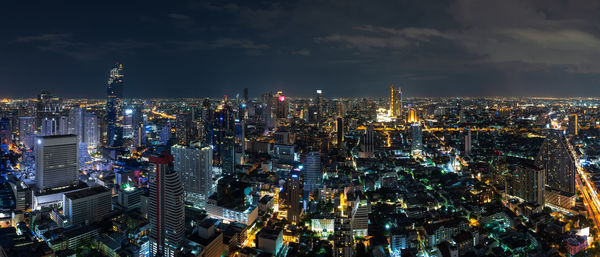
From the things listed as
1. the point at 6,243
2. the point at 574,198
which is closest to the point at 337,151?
the point at 574,198

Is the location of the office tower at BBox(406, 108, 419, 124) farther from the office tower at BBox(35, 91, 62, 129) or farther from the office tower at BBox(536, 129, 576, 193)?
the office tower at BBox(35, 91, 62, 129)

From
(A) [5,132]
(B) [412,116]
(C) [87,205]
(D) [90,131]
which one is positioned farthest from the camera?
(B) [412,116]

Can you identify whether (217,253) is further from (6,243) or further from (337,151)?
(337,151)

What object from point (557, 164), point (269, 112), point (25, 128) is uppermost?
point (269, 112)

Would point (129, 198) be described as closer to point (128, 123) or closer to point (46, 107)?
point (46, 107)

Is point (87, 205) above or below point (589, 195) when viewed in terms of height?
below

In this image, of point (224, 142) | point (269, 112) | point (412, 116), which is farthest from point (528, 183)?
point (269, 112)

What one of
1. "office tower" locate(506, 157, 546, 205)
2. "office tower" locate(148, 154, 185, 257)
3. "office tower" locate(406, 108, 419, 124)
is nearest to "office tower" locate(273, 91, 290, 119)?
"office tower" locate(406, 108, 419, 124)

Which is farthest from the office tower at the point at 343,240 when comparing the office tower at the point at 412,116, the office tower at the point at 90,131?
the office tower at the point at 412,116
